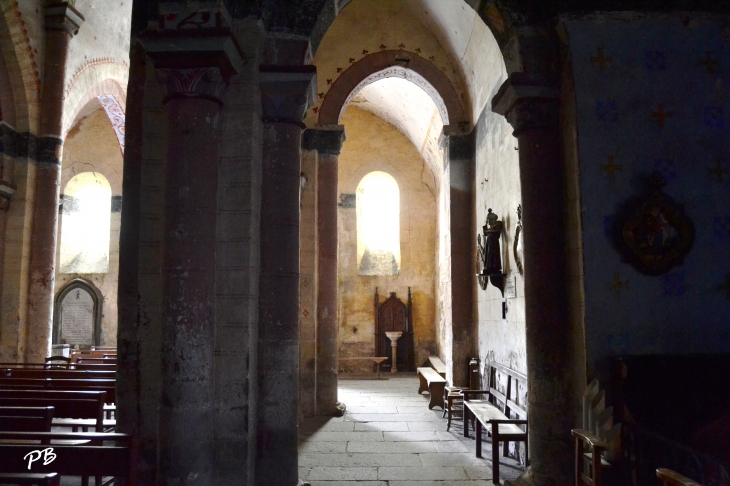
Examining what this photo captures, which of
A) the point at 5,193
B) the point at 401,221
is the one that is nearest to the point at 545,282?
the point at 5,193

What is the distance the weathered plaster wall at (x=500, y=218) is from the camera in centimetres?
644

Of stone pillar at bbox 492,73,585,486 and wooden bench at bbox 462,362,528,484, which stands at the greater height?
stone pillar at bbox 492,73,585,486

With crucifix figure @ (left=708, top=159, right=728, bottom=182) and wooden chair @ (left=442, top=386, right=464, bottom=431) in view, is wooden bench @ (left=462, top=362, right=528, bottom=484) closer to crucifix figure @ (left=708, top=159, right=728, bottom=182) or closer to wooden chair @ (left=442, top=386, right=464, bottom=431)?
wooden chair @ (left=442, top=386, right=464, bottom=431)

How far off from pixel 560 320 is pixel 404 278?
9895 millimetres

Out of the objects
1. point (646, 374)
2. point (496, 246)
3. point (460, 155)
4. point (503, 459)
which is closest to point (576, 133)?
point (646, 374)

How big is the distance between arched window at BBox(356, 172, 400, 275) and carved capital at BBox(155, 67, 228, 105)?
10.6 metres

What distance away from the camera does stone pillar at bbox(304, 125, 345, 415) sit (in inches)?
349

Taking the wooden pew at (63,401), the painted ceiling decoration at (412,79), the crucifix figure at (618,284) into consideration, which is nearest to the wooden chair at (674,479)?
the crucifix figure at (618,284)

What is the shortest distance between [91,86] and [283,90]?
8.99m

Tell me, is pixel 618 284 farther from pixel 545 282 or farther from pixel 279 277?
pixel 279 277

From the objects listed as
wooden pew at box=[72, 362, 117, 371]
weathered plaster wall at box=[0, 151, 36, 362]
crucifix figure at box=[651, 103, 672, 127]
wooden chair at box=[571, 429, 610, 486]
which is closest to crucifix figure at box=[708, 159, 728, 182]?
crucifix figure at box=[651, 103, 672, 127]

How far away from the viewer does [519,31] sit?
4.97 m

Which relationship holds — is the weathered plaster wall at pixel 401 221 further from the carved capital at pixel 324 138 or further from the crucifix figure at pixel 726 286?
the crucifix figure at pixel 726 286

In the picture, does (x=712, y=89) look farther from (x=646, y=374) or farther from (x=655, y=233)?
(x=646, y=374)
